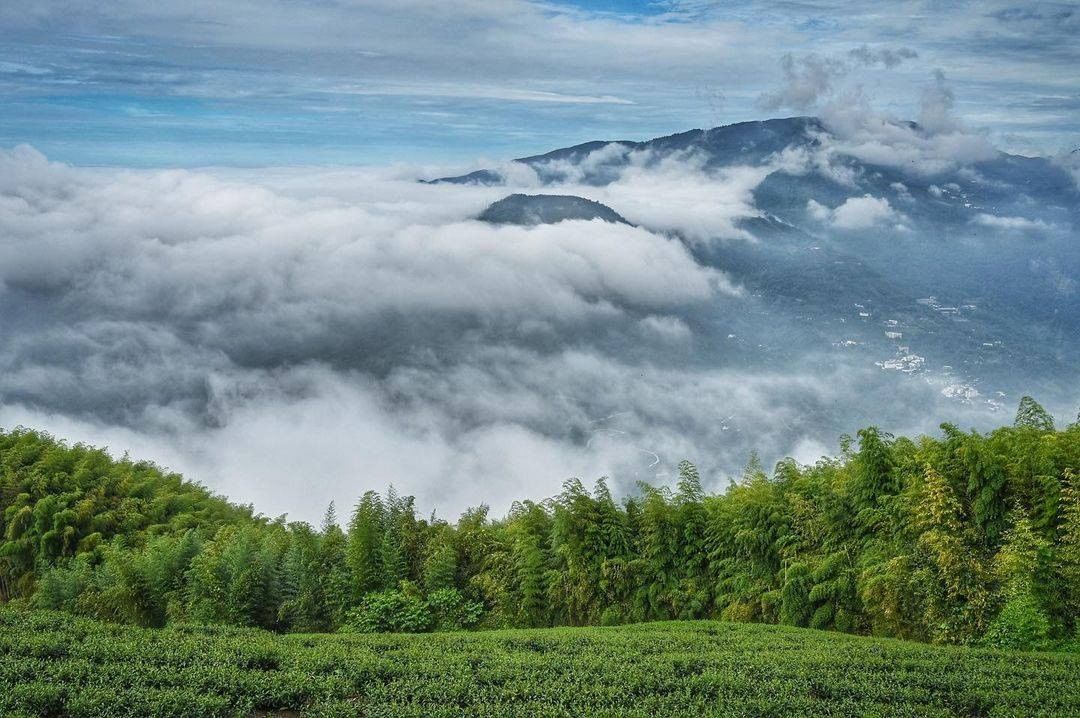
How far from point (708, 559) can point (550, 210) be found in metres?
162

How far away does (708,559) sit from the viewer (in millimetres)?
20078

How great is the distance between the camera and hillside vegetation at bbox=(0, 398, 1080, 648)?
16203 mm

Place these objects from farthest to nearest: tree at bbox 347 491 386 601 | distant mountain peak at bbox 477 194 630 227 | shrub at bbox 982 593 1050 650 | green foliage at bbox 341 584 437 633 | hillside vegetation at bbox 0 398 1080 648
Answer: distant mountain peak at bbox 477 194 630 227 < tree at bbox 347 491 386 601 < green foliage at bbox 341 584 437 633 < hillside vegetation at bbox 0 398 1080 648 < shrub at bbox 982 593 1050 650

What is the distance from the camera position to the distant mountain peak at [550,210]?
17712 cm

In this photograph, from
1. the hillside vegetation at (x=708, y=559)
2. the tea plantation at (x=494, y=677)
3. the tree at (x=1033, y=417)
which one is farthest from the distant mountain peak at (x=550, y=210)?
the tea plantation at (x=494, y=677)

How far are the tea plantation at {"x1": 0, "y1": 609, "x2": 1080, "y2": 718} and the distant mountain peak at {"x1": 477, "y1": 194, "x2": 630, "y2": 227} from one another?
165 m

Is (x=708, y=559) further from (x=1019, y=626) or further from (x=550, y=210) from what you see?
(x=550, y=210)

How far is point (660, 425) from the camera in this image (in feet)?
365

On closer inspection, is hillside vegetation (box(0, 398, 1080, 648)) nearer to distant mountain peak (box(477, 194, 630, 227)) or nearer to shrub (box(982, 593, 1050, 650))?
shrub (box(982, 593, 1050, 650))

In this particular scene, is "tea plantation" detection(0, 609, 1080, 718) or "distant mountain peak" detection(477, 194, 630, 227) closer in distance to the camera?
"tea plantation" detection(0, 609, 1080, 718)

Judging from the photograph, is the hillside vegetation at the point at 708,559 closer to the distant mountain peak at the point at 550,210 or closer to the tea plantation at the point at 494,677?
the tea plantation at the point at 494,677

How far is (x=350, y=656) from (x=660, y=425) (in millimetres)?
100190

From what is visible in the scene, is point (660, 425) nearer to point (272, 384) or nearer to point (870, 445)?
point (272, 384)

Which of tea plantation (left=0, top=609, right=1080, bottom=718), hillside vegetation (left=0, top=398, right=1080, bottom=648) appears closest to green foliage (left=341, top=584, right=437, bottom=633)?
hillside vegetation (left=0, top=398, right=1080, bottom=648)
